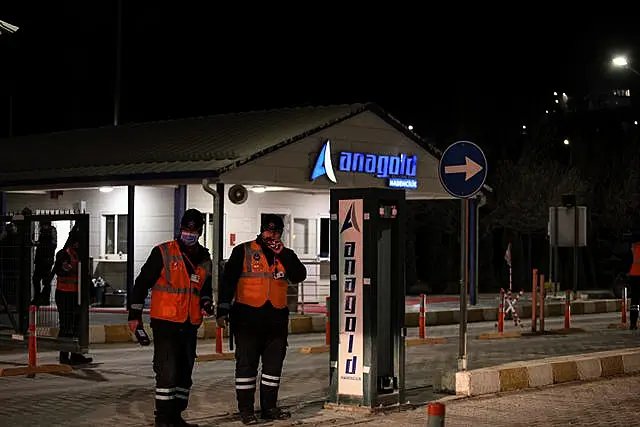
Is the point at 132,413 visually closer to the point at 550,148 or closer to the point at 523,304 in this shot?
the point at 523,304

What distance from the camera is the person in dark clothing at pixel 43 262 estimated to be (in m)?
15.3

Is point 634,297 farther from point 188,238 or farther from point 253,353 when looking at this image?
point 188,238

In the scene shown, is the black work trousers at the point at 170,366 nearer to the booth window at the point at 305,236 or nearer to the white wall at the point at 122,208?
the white wall at the point at 122,208

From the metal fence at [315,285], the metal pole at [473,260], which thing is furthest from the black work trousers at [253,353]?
the metal pole at [473,260]

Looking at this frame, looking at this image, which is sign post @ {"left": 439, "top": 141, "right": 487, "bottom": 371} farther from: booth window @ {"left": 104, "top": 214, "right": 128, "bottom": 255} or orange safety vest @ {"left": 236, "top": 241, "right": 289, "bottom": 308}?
booth window @ {"left": 104, "top": 214, "right": 128, "bottom": 255}

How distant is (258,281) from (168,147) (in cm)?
1426

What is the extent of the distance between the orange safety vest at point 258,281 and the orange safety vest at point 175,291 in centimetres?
51

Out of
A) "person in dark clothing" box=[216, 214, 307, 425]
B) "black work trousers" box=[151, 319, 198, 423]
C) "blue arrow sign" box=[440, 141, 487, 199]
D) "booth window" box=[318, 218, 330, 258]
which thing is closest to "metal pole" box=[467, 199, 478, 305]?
"booth window" box=[318, 218, 330, 258]

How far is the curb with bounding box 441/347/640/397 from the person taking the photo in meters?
12.1

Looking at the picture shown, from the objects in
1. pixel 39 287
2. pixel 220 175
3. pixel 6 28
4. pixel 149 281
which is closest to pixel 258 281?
pixel 149 281

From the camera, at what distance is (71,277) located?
14.3m

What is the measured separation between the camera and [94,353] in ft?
54.6

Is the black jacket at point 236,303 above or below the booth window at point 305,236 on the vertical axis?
below

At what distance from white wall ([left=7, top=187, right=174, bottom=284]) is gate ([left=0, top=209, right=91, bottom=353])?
834cm
